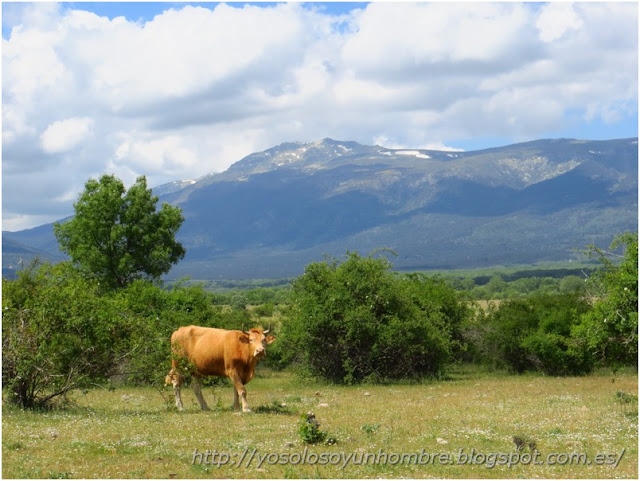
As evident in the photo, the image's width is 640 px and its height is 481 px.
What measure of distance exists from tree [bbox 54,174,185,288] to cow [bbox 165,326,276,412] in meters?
34.1

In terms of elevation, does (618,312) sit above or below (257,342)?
below

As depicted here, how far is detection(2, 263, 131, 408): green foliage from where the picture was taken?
22703 mm

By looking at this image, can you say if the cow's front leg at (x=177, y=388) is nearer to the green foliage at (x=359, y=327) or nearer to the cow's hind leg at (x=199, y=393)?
the cow's hind leg at (x=199, y=393)

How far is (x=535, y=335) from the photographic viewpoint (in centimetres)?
4794

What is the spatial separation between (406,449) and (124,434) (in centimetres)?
673

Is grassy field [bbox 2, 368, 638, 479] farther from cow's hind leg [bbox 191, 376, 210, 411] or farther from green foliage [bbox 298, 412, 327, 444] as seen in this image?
cow's hind leg [bbox 191, 376, 210, 411]

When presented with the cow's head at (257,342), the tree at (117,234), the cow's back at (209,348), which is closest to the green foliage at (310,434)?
the cow's head at (257,342)

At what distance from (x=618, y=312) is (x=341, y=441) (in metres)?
11.4

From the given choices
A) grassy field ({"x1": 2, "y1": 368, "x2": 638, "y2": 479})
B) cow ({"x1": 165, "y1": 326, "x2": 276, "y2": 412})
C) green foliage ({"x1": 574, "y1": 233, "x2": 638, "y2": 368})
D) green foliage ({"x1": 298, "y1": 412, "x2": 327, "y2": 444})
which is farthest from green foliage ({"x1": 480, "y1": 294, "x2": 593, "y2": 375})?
green foliage ({"x1": 298, "y1": 412, "x2": 327, "y2": 444})

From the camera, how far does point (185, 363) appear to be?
25.6 metres

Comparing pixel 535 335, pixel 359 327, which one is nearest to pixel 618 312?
pixel 359 327

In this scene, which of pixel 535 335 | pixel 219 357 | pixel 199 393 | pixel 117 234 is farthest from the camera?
pixel 117 234

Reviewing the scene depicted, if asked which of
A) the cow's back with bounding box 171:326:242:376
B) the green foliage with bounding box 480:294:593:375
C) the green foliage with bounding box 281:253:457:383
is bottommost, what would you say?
the green foliage with bounding box 480:294:593:375

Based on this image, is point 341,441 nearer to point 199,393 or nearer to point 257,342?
point 257,342
